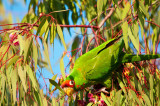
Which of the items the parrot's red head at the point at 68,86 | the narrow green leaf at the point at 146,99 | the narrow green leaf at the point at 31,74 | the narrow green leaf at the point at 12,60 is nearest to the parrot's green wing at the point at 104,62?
the parrot's red head at the point at 68,86

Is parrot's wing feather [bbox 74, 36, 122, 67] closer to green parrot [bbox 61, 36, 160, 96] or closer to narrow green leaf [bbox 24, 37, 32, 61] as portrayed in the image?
green parrot [bbox 61, 36, 160, 96]

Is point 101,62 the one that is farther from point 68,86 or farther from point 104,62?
point 68,86

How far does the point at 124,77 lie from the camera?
1.84 metres

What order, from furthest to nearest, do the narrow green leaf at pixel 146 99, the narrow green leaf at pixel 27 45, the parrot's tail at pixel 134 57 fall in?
1. the parrot's tail at pixel 134 57
2. the narrow green leaf at pixel 146 99
3. the narrow green leaf at pixel 27 45

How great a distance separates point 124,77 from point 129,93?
0.16 meters

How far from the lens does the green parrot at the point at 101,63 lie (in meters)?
1.84

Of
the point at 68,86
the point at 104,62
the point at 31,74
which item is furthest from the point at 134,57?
the point at 31,74

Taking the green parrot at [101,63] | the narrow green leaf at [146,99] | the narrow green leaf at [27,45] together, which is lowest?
the narrow green leaf at [146,99]

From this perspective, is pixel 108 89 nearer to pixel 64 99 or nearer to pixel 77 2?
pixel 64 99

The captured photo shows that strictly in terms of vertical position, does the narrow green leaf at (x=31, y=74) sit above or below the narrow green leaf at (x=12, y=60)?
below

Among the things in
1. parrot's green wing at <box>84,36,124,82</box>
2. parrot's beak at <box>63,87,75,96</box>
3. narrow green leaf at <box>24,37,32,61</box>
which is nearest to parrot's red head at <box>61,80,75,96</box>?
parrot's beak at <box>63,87,75,96</box>

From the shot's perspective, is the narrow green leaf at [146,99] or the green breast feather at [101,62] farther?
the green breast feather at [101,62]

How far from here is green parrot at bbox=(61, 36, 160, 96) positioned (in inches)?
Result: 72.5

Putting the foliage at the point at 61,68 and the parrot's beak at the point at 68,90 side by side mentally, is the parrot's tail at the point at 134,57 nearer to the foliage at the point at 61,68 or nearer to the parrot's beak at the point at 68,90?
the foliage at the point at 61,68
